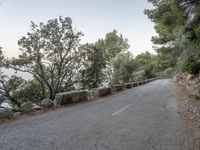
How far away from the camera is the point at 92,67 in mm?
22688

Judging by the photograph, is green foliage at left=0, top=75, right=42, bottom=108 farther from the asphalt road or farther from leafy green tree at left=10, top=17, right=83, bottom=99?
the asphalt road

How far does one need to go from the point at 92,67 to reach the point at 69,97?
1236cm

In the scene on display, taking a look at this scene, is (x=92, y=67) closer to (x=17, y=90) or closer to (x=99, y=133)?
(x=17, y=90)

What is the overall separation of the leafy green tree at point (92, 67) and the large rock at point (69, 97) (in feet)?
35.2

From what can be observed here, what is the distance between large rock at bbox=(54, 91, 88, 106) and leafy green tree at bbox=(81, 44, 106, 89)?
10.7 m

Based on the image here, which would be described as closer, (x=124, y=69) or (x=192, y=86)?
(x=192, y=86)

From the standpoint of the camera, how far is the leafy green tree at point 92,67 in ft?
73.4

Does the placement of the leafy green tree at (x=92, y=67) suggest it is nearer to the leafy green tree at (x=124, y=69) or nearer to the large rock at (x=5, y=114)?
the leafy green tree at (x=124, y=69)

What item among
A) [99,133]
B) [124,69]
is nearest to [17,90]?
[99,133]

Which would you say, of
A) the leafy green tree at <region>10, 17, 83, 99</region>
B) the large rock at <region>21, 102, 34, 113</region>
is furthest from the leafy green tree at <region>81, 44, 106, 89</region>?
the large rock at <region>21, 102, 34, 113</region>

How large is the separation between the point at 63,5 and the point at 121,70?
2168 centimetres

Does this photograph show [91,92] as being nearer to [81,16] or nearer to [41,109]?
[41,109]

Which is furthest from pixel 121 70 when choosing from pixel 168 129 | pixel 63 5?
pixel 168 129

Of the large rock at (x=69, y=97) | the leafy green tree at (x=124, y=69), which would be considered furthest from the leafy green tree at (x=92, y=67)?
the leafy green tree at (x=124, y=69)
